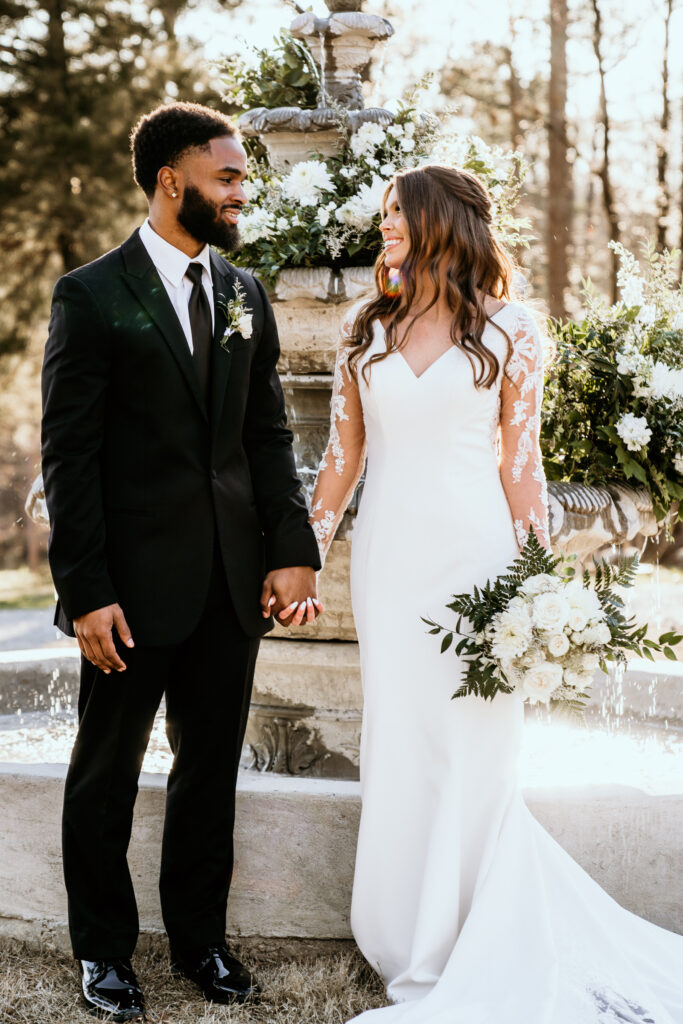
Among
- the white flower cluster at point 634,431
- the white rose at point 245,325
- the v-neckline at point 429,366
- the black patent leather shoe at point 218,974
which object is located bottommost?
the black patent leather shoe at point 218,974

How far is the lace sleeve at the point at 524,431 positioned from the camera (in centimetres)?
295

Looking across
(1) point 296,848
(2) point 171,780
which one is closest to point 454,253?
(2) point 171,780

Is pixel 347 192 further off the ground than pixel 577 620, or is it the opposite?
pixel 347 192

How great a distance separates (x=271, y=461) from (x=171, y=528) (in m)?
0.35

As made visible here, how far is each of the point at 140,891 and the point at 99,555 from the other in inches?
46.1

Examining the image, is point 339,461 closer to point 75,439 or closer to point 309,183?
point 75,439

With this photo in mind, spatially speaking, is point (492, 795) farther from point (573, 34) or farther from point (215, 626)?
point (573, 34)

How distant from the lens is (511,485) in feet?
9.93

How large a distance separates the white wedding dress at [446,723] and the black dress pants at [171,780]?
39cm

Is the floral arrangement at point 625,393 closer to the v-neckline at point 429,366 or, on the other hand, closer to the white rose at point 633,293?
the white rose at point 633,293

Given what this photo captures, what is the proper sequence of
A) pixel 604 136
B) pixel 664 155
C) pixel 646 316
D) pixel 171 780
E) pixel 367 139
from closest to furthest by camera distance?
pixel 171 780
pixel 367 139
pixel 646 316
pixel 604 136
pixel 664 155

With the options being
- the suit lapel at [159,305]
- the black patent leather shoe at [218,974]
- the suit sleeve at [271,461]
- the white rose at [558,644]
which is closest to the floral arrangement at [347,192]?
the suit sleeve at [271,461]

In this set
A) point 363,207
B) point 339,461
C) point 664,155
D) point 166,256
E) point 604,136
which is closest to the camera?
point 166,256

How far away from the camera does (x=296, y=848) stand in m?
3.26
